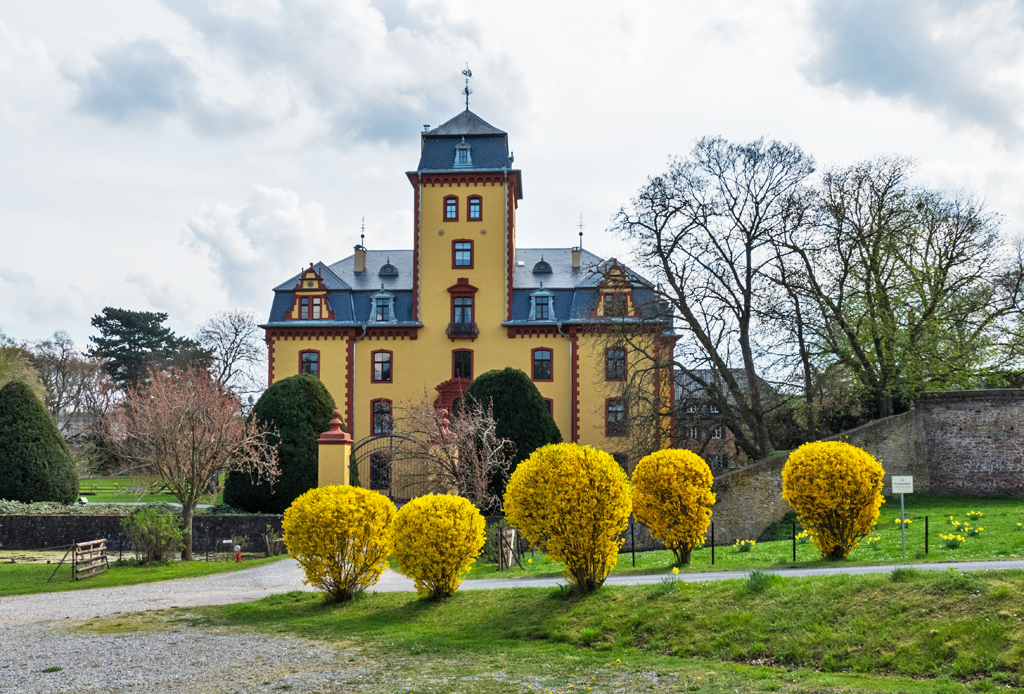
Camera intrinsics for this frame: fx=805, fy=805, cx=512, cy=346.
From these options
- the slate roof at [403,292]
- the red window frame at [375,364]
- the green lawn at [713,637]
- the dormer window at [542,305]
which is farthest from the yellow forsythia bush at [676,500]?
the red window frame at [375,364]

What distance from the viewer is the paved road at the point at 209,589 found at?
11586 mm

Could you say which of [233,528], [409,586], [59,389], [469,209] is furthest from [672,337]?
[59,389]

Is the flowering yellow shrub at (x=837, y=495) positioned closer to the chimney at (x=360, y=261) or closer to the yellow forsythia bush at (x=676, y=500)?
the yellow forsythia bush at (x=676, y=500)

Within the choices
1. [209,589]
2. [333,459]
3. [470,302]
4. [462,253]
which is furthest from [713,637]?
[462,253]

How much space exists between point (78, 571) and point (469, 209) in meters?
23.2

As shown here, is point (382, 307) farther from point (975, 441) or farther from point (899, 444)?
point (975, 441)

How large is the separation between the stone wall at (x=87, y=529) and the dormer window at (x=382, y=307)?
14.7 m

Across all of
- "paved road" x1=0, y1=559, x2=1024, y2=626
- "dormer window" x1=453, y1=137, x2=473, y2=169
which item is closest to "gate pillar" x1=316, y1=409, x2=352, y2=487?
"paved road" x1=0, y1=559, x2=1024, y2=626

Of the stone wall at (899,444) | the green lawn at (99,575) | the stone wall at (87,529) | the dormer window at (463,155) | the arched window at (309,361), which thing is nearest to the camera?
the green lawn at (99,575)

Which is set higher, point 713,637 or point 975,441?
point 975,441

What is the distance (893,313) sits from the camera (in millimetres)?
25234

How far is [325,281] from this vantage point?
3594 centimetres

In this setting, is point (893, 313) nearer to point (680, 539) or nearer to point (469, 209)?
point (680, 539)

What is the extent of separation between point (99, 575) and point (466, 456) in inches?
359
